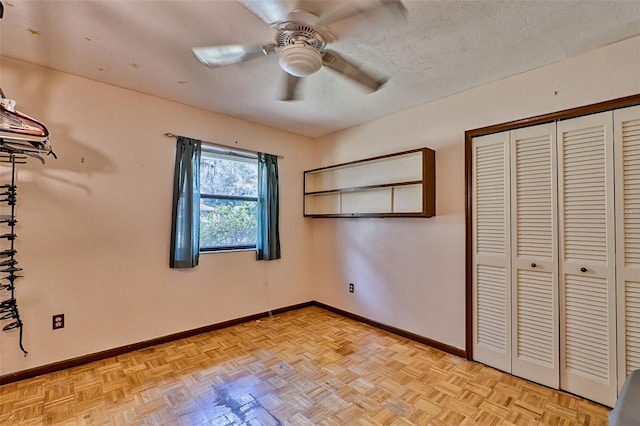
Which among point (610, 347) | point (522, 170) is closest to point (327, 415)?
point (610, 347)

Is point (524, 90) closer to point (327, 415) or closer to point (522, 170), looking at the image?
point (522, 170)

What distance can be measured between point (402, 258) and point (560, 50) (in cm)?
211

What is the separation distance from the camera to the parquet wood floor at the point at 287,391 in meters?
1.81

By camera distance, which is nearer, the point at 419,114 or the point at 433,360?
the point at 433,360

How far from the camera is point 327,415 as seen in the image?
6.04ft

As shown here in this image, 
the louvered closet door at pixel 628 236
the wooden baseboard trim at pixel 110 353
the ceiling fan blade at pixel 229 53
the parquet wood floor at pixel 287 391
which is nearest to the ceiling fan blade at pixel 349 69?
the ceiling fan blade at pixel 229 53

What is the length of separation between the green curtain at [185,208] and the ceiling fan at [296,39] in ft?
4.59

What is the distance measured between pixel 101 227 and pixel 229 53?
1962 millimetres

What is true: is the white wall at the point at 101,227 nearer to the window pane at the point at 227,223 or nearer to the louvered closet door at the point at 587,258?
the window pane at the point at 227,223

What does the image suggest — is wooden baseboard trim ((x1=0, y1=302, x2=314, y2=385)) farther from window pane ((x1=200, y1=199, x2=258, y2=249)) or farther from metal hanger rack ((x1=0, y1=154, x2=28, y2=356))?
window pane ((x1=200, y1=199, x2=258, y2=249))

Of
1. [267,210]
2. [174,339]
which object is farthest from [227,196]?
[174,339]

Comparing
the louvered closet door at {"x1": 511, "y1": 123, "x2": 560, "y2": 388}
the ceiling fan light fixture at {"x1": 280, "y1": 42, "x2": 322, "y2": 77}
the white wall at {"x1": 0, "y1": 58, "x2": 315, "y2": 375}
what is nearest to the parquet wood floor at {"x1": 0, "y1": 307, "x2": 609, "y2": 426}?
the louvered closet door at {"x1": 511, "y1": 123, "x2": 560, "y2": 388}

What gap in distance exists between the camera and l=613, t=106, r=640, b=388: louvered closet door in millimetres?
1830

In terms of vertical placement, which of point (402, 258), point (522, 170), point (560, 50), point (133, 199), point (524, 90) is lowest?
point (402, 258)
